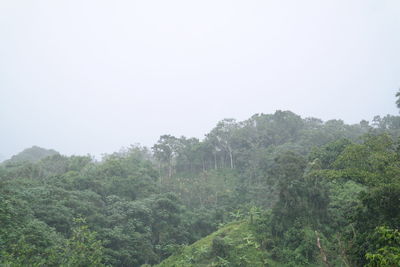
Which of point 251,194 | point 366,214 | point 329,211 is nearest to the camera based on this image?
point 366,214

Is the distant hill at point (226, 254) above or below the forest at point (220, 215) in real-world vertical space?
below

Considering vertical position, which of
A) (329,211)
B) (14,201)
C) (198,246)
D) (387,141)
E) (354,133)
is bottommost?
(198,246)

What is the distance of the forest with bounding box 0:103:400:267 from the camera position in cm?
1020

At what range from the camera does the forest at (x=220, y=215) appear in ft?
33.4

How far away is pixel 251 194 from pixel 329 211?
50.7ft

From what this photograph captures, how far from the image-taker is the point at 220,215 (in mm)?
25922

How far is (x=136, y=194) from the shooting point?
27.9 m

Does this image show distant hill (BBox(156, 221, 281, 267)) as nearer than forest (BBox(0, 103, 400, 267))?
No

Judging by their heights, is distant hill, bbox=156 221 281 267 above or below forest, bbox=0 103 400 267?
below

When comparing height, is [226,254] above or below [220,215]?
below

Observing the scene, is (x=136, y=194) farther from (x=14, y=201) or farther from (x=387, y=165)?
(x=387, y=165)

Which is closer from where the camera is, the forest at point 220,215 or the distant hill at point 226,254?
the forest at point 220,215

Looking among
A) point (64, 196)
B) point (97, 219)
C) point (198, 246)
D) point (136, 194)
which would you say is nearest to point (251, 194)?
point (136, 194)

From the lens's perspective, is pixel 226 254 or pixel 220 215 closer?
pixel 226 254
